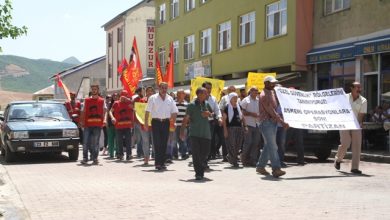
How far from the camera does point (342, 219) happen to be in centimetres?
689

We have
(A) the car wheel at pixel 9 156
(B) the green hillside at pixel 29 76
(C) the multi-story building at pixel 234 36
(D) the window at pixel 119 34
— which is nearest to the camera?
(A) the car wheel at pixel 9 156

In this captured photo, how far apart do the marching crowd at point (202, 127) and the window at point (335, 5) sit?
7994 mm

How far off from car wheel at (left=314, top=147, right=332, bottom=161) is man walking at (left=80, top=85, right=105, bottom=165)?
5.29 metres

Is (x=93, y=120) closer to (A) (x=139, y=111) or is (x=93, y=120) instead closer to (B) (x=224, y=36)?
(A) (x=139, y=111)

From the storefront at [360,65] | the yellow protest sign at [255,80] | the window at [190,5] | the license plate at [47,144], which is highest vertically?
the window at [190,5]

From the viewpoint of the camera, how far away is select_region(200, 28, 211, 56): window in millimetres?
32938

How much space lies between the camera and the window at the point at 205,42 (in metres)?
32.9

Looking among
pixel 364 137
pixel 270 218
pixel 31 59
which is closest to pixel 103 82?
pixel 364 137

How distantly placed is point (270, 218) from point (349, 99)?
564cm

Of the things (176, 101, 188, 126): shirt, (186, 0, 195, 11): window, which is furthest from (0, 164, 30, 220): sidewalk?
(186, 0, 195, 11): window

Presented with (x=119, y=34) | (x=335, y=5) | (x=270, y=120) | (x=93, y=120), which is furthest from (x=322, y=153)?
(x=119, y=34)

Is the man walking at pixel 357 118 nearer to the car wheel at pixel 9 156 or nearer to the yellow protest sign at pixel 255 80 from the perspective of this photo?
the yellow protest sign at pixel 255 80

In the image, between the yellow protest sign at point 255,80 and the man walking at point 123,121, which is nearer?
the man walking at point 123,121

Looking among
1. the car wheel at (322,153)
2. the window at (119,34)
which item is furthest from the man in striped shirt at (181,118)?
the window at (119,34)
